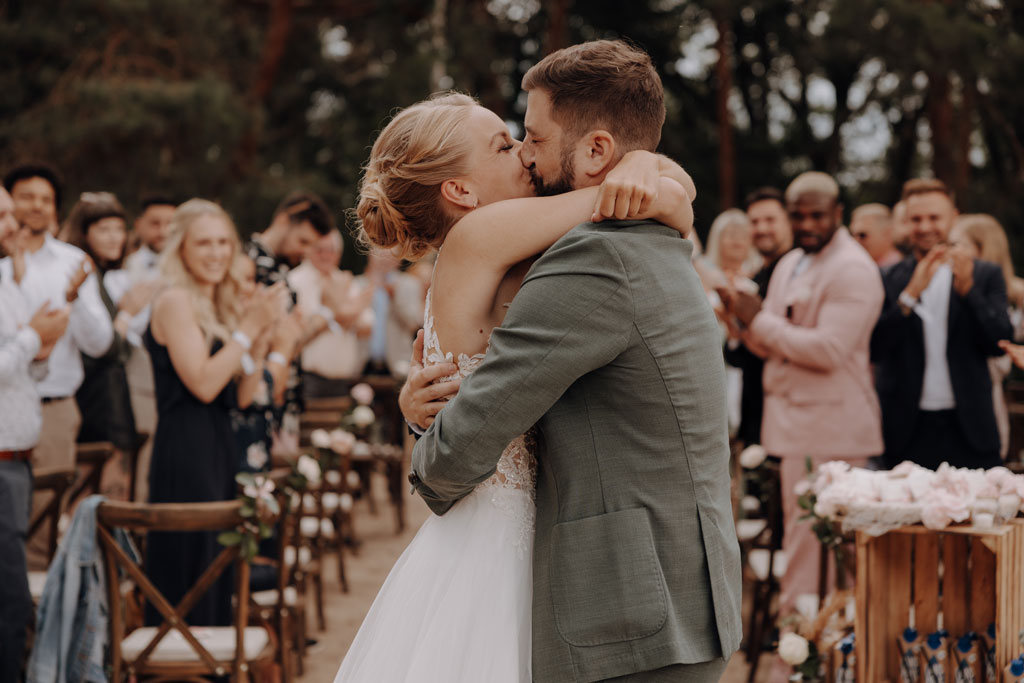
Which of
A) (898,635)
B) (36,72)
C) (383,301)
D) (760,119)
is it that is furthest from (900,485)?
(760,119)

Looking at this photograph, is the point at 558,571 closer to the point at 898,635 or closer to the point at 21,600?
the point at 898,635

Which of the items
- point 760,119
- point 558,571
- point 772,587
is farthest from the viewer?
point 760,119

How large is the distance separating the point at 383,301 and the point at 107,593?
6807mm

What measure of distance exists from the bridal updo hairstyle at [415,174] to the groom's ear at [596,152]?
25cm

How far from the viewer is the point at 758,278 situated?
6734mm

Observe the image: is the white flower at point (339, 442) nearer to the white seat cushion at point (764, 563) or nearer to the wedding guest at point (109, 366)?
Answer: the wedding guest at point (109, 366)

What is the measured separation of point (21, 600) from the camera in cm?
390

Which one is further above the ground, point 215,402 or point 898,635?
point 215,402

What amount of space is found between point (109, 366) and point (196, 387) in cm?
189

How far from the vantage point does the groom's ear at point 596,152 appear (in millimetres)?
2053

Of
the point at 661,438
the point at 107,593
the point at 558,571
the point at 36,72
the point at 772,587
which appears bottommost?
the point at 772,587

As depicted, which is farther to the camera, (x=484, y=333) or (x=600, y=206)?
(x=484, y=333)


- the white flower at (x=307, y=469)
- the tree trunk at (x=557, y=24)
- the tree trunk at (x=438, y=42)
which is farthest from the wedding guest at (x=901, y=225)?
the tree trunk at (x=557, y=24)

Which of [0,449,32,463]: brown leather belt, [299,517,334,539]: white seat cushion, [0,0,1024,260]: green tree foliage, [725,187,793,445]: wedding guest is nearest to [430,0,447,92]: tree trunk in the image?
[0,0,1024,260]: green tree foliage
